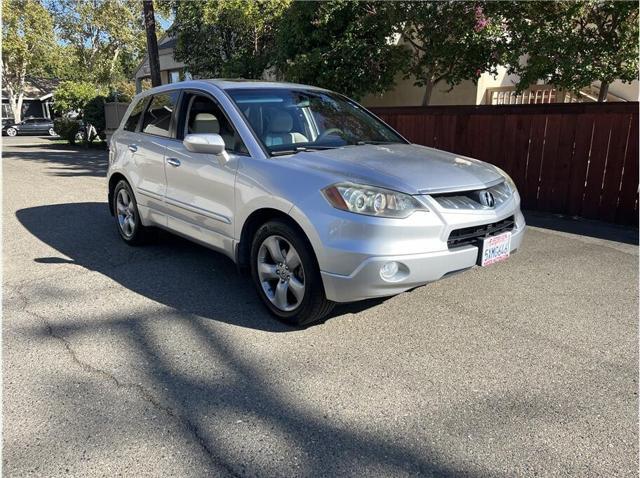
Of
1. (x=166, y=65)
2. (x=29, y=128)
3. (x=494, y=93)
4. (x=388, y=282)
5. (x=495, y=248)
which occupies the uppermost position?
(x=166, y=65)

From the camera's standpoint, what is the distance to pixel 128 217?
18.7ft

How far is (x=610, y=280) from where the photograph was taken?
485 cm

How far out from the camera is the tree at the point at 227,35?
12648mm

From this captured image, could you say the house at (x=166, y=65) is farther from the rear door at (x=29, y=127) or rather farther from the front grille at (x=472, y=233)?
the front grille at (x=472, y=233)

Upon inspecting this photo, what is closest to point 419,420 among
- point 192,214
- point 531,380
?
point 531,380

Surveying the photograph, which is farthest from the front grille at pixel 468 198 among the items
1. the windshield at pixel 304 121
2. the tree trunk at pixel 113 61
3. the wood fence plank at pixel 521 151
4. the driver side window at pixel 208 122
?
the tree trunk at pixel 113 61

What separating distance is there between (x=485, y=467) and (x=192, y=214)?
3009 mm

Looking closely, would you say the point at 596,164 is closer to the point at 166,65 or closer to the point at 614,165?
the point at 614,165

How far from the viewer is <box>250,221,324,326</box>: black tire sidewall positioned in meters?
3.40

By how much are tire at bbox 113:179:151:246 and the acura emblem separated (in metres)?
3.48

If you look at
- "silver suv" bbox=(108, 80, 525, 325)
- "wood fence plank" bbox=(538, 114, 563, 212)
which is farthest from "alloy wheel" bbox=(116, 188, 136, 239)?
"wood fence plank" bbox=(538, 114, 563, 212)

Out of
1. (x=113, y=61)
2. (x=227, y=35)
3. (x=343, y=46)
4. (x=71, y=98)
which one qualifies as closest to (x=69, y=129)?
(x=71, y=98)

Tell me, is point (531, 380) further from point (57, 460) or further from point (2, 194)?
point (2, 194)

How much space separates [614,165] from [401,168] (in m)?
4.82
